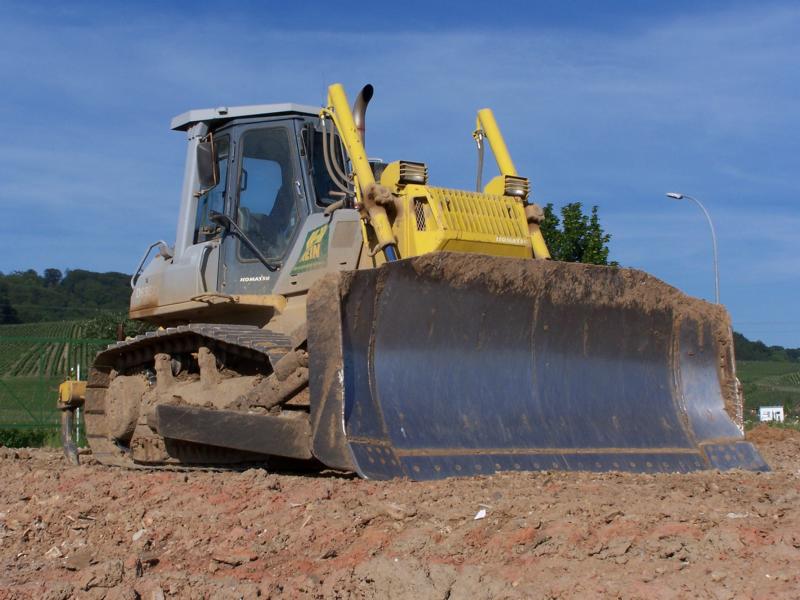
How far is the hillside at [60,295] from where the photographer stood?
52.9 meters

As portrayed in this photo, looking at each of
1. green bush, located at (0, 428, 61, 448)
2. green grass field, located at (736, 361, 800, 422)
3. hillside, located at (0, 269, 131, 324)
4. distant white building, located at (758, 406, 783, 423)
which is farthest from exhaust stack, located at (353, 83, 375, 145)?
hillside, located at (0, 269, 131, 324)

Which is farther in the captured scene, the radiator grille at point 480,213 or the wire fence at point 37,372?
the wire fence at point 37,372

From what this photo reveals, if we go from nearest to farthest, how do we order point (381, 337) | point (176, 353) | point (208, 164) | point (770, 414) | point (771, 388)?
point (381, 337) < point (176, 353) < point (208, 164) < point (770, 414) < point (771, 388)

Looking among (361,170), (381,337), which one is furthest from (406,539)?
(361,170)

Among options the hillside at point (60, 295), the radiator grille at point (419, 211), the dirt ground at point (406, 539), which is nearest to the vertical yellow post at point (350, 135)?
the radiator grille at point (419, 211)

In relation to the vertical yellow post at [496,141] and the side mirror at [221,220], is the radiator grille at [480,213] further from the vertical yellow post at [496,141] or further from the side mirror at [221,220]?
the side mirror at [221,220]

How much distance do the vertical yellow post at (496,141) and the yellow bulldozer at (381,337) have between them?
0.02 metres

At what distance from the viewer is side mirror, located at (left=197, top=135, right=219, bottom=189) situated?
7.90 m

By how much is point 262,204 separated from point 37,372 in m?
8.16

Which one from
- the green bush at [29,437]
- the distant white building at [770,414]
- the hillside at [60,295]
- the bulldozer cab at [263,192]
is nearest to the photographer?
the bulldozer cab at [263,192]

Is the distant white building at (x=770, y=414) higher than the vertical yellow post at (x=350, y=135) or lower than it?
lower

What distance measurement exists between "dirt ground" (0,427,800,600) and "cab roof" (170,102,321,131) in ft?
9.59

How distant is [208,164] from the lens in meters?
7.92

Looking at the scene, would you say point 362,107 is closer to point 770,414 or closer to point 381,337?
point 381,337
